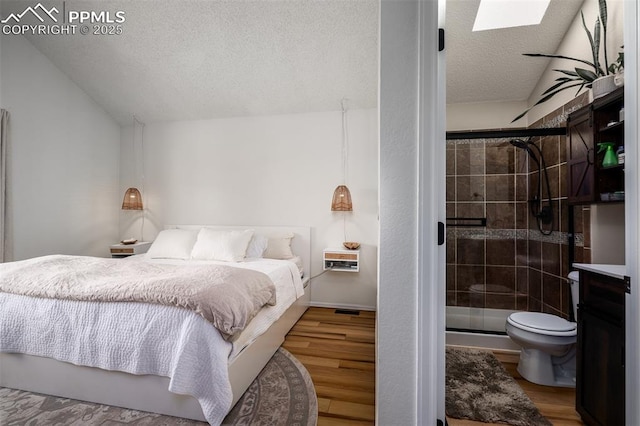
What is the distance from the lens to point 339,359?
2.27 m

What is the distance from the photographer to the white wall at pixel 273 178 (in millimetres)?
3521

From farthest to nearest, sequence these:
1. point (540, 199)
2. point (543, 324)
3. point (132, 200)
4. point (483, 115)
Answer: point (132, 200), point (483, 115), point (540, 199), point (543, 324)

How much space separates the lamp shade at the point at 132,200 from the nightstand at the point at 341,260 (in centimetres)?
281

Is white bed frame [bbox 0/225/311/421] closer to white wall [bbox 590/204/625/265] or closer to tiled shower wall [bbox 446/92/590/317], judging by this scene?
tiled shower wall [bbox 446/92/590/317]

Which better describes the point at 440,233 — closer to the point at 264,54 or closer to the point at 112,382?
the point at 112,382

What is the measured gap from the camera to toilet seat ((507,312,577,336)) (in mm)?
1800

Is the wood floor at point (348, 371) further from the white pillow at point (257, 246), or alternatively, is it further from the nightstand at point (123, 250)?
the nightstand at point (123, 250)

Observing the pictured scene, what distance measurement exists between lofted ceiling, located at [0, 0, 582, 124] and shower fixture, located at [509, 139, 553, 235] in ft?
2.14

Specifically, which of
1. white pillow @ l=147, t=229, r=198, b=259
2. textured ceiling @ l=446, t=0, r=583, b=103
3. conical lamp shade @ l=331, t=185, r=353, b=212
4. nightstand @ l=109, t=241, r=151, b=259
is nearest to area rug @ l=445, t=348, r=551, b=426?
conical lamp shade @ l=331, t=185, r=353, b=212

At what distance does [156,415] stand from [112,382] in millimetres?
326

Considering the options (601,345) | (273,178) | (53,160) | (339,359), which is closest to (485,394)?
(601,345)

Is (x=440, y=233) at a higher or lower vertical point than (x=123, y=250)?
higher

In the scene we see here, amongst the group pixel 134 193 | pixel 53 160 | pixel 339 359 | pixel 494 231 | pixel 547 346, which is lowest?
pixel 339 359

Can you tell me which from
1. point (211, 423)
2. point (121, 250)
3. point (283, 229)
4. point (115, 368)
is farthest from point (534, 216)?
point (121, 250)
